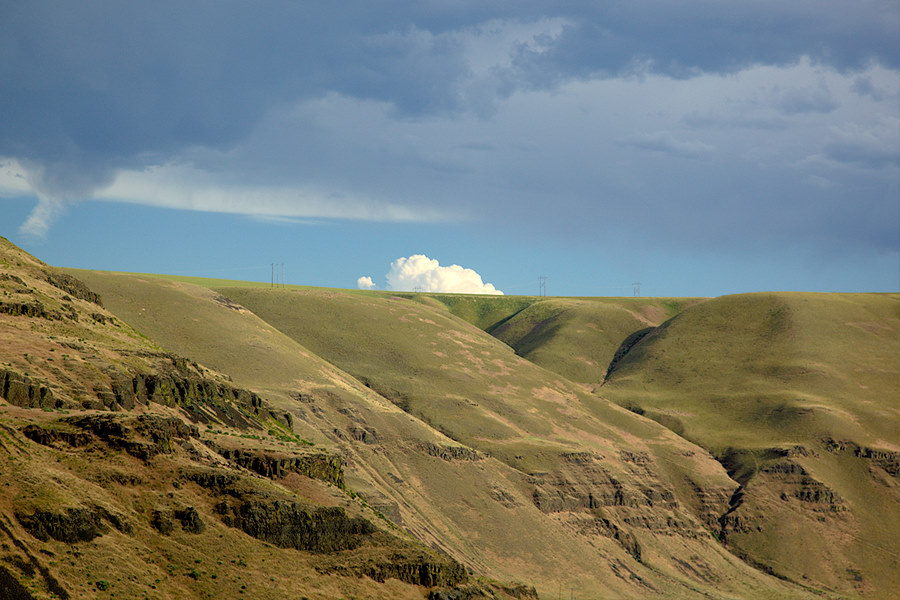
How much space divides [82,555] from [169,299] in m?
100

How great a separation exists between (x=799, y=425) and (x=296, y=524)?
121 m

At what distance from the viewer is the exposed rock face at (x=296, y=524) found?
54094 millimetres

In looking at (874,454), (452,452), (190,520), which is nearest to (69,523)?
(190,520)

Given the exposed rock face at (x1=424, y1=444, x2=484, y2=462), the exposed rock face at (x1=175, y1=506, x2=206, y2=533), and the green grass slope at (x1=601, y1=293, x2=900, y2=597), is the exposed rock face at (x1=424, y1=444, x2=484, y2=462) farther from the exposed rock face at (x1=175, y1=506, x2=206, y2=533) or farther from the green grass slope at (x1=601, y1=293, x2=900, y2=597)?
the exposed rock face at (x1=175, y1=506, x2=206, y2=533)

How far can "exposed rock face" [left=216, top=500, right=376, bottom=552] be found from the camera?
5409 cm

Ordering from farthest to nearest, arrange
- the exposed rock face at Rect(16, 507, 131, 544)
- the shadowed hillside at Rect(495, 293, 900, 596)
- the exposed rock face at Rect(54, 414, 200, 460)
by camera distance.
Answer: the shadowed hillside at Rect(495, 293, 900, 596), the exposed rock face at Rect(54, 414, 200, 460), the exposed rock face at Rect(16, 507, 131, 544)

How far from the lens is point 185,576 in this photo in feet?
158

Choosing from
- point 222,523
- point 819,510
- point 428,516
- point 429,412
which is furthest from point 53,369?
point 819,510

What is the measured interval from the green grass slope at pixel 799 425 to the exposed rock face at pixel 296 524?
3634 inches

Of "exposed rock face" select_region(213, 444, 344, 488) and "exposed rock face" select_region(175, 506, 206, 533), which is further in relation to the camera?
"exposed rock face" select_region(213, 444, 344, 488)

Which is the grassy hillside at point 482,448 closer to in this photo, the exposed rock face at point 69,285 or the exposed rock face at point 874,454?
the exposed rock face at point 874,454

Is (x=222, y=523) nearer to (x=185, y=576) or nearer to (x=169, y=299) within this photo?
(x=185, y=576)

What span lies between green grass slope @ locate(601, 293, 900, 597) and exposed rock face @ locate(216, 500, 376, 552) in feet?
303

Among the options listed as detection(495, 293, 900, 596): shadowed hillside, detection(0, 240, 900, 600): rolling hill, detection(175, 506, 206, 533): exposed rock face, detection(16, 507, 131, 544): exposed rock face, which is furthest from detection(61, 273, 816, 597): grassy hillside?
detection(16, 507, 131, 544): exposed rock face
